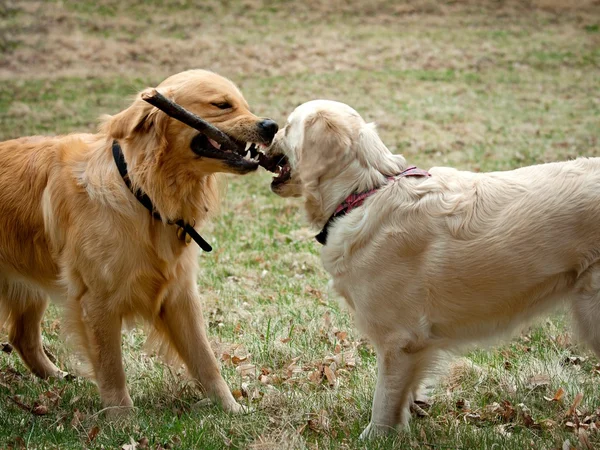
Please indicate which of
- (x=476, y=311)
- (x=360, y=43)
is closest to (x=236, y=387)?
(x=476, y=311)

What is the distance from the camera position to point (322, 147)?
3.80 meters

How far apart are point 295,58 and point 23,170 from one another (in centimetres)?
1571

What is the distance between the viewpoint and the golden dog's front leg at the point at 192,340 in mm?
4473

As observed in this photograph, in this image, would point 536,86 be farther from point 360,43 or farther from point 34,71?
point 34,71

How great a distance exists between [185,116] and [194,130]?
107 millimetres

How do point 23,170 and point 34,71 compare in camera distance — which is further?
point 34,71

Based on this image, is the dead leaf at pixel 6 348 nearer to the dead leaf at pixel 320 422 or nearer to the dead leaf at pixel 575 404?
the dead leaf at pixel 320 422

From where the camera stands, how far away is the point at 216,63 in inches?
750

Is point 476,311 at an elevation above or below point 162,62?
above

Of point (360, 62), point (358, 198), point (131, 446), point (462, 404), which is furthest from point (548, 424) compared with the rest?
point (360, 62)

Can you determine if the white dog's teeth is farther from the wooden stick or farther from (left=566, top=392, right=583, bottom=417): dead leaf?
(left=566, top=392, right=583, bottom=417): dead leaf

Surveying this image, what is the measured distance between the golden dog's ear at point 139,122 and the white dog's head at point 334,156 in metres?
0.78


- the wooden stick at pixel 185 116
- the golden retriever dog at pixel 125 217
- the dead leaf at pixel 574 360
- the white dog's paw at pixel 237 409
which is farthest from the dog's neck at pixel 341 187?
the dead leaf at pixel 574 360

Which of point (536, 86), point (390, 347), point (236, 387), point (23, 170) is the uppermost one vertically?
point (23, 170)
